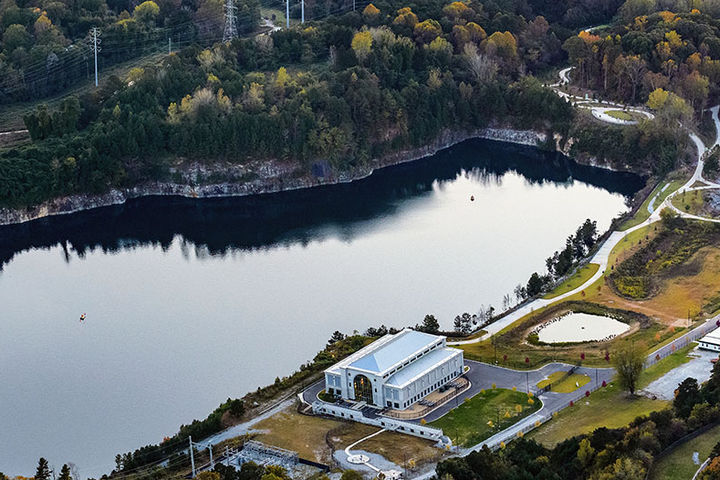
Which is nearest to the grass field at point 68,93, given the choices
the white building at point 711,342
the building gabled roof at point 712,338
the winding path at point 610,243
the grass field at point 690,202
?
the winding path at point 610,243

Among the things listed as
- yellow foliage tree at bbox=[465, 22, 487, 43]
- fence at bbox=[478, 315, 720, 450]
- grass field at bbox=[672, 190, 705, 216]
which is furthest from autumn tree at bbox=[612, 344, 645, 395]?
yellow foliage tree at bbox=[465, 22, 487, 43]

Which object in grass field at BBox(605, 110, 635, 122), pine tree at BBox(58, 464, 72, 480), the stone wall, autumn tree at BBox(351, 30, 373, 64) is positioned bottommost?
the stone wall

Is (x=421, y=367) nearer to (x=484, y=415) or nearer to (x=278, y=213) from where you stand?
(x=484, y=415)

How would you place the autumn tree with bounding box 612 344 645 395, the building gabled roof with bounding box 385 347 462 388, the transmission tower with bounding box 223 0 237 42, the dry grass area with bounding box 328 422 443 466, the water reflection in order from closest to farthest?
the dry grass area with bounding box 328 422 443 466 < the autumn tree with bounding box 612 344 645 395 < the building gabled roof with bounding box 385 347 462 388 < the water reflection < the transmission tower with bounding box 223 0 237 42

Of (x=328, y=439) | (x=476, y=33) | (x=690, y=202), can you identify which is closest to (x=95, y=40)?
(x=476, y=33)

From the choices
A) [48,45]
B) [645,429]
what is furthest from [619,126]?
[645,429]

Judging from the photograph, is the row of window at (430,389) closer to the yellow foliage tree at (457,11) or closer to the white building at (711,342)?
the white building at (711,342)

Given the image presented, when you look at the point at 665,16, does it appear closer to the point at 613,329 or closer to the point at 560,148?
the point at 560,148

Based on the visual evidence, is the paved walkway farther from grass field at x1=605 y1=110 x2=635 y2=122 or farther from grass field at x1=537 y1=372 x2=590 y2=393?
grass field at x1=605 y1=110 x2=635 y2=122
